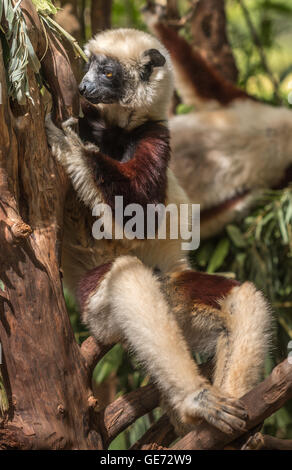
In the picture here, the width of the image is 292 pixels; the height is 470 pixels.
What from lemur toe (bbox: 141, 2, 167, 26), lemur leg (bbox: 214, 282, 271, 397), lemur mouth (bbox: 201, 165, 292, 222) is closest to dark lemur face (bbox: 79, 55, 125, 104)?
lemur leg (bbox: 214, 282, 271, 397)

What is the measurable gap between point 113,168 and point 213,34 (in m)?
4.14

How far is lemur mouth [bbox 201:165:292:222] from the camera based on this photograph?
598cm

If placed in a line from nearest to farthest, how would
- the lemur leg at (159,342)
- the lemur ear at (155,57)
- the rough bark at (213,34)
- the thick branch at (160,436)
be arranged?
the lemur leg at (159,342)
the lemur ear at (155,57)
the thick branch at (160,436)
the rough bark at (213,34)

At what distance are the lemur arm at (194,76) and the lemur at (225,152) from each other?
1 centimetres

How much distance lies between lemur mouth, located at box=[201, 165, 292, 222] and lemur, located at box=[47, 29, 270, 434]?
6.33ft

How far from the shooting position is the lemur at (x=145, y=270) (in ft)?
10.5

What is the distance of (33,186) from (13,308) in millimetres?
639

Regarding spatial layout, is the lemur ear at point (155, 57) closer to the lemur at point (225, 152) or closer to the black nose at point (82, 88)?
the black nose at point (82, 88)

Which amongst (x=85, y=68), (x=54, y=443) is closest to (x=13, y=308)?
(x=54, y=443)

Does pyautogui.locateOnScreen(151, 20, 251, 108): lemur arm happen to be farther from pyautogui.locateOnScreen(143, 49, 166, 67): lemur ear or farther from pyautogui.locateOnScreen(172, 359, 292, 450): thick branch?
pyautogui.locateOnScreen(172, 359, 292, 450): thick branch

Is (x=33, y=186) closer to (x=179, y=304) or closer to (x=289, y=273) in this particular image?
(x=179, y=304)

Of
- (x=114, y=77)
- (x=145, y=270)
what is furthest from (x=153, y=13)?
(x=145, y=270)

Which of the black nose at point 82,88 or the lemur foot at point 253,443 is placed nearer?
the lemur foot at point 253,443

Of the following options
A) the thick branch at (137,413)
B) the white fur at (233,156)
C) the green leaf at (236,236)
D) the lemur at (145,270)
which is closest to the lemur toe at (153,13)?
the white fur at (233,156)
